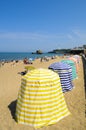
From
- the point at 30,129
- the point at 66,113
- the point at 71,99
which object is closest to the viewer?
the point at 30,129

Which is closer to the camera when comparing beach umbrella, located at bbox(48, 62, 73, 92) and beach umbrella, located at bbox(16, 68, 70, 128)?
beach umbrella, located at bbox(16, 68, 70, 128)

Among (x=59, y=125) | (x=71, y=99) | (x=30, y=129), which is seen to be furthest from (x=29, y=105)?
(x=71, y=99)

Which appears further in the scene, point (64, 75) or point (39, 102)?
point (64, 75)

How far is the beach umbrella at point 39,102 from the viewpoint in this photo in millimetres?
5668

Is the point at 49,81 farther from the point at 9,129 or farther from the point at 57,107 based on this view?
the point at 9,129

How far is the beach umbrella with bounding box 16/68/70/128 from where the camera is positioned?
223 inches

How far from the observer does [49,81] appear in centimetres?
587

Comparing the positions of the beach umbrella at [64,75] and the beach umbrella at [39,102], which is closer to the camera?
the beach umbrella at [39,102]

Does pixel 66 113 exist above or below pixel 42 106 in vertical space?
below

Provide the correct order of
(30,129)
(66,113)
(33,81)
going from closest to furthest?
1. (30,129)
2. (33,81)
3. (66,113)

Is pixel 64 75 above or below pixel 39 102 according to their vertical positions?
above

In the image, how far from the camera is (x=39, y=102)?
571 cm

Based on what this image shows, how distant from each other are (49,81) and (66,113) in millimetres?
1255

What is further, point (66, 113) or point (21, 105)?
point (66, 113)
